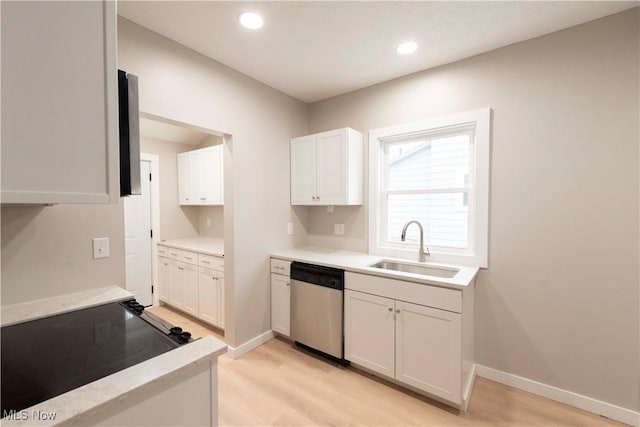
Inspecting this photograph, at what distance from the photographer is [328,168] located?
117 inches

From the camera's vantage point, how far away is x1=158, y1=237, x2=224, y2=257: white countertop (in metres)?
3.21

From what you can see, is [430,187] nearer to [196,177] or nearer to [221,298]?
[221,298]

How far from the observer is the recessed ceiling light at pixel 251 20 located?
1.87m

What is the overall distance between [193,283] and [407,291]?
2605mm

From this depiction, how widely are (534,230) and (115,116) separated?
8.85 ft

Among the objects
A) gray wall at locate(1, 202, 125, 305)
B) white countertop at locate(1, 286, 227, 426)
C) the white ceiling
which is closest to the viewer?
white countertop at locate(1, 286, 227, 426)

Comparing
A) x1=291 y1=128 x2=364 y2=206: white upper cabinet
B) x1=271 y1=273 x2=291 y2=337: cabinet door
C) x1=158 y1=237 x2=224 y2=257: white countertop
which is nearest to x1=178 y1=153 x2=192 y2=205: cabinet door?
x1=158 y1=237 x2=224 y2=257: white countertop

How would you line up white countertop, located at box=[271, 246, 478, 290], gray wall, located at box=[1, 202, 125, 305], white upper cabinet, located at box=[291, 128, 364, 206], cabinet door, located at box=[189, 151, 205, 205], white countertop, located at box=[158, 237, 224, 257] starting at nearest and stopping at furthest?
gray wall, located at box=[1, 202, 125, 305]
white countertop, located at box=[271, 246, 478, 290]
white upper cabinet, located at box=[291, 128, 364, 206]
white countertop, located at box=[158, 237, 224, 257]
cabinet door, located at box=[189, 151, 205, 205]

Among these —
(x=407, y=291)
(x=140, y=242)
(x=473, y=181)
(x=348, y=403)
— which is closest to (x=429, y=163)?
(x=473, y=181)

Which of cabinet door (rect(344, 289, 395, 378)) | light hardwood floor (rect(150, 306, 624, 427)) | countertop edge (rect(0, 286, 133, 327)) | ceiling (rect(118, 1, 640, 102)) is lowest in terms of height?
light hardwood floor (rect(150, 306, 624, 427))

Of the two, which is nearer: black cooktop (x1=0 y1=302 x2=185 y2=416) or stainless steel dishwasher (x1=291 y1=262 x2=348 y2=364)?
black cooktop (x1=0 y1=302 x2=185 y2=416)

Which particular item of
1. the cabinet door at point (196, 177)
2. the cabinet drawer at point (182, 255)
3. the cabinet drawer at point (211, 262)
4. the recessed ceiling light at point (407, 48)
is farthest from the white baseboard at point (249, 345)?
the recessed ceiling light at point (407, 48)

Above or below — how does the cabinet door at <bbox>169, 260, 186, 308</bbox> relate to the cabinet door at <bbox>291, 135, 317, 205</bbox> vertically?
below

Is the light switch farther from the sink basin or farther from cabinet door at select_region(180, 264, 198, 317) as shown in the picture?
the sink basin
